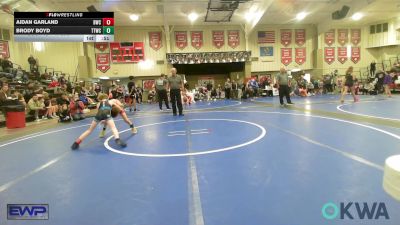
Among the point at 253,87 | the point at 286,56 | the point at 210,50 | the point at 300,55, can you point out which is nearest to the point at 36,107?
the point at 253,87

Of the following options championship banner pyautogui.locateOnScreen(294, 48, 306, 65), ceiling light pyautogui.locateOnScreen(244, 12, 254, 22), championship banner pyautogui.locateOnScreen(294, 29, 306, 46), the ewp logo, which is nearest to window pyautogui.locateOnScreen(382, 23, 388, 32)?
championship banner pyautogui.locateOnScreen(294, 29, 306, 46)

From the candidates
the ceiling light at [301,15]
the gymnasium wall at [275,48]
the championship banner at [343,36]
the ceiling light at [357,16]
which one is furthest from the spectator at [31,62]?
the championship banner at [343,36]

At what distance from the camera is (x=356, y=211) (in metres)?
2.22

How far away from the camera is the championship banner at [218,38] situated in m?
21.4

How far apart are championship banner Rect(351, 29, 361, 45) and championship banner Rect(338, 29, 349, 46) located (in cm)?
51

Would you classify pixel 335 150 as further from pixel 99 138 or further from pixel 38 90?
pixel 38 90

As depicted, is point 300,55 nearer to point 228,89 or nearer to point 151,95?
point 228,89

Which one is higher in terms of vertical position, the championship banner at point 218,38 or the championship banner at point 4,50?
the championship banner at point 218,38

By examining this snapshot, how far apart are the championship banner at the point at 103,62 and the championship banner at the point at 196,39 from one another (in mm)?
6718

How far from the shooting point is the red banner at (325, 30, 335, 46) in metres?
22.5

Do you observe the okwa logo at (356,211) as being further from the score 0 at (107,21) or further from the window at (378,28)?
the window at (378,28)

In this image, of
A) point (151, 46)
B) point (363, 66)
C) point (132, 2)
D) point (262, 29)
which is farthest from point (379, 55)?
point (132, 2)

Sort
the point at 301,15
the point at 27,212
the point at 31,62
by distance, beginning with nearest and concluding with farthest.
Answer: the point at 27,212 < the point at 31,62 < the point at 301,15
